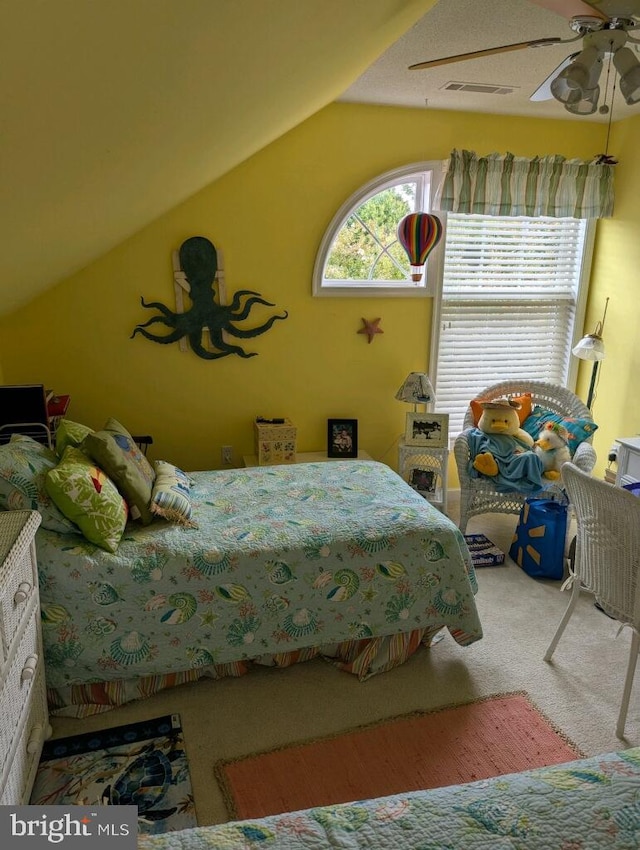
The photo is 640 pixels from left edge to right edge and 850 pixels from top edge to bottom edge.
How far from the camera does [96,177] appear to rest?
1.51 m

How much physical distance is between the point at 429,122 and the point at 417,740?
11.5 feet

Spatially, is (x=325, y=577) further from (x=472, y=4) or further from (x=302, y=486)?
(x=472, y=4)

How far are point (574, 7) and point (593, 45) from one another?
27 centimetres

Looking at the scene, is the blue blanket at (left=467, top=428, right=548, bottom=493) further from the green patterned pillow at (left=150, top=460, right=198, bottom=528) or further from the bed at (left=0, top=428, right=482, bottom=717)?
the green patterned pillow at (left=150, top=460, right=198, bottom=528)

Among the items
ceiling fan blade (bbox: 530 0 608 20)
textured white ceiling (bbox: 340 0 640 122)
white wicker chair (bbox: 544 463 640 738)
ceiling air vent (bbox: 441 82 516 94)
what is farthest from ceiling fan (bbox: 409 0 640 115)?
white wicker chair (bbox: 544 463 640 738)

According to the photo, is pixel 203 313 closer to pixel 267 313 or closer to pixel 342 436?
pixel 267 313

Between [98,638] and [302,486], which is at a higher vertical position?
[302,486]

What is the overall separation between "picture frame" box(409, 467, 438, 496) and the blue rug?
222 centimetres

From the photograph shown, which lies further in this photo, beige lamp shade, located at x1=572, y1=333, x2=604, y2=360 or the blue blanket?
beige lamp shade, located at x1=572, y1=333, x2=604, y2=360

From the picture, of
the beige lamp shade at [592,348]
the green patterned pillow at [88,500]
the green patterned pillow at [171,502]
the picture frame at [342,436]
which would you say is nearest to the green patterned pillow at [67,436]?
the green patterned pillow at [88,500]

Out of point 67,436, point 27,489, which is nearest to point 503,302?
point 67,436

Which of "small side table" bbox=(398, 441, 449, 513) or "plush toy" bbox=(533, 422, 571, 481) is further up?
"plush toy" bbox=(533, 422, 571, 481)

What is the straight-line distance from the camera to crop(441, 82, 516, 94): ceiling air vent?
3270 mm

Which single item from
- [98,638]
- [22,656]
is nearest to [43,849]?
[22,656]
